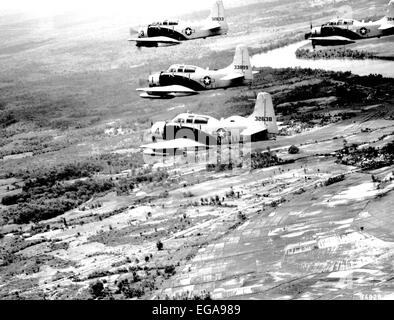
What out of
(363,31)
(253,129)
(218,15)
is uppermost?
(218,15)

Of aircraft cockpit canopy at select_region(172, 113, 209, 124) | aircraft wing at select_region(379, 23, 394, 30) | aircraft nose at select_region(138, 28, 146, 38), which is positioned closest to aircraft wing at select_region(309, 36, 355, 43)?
aircraft wing at select_region(379, 23, 394, 30)

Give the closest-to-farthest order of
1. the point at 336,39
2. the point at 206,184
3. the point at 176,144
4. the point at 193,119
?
the point at 176,144
the point at 193,119
the point at 206,184
the point at 336,39

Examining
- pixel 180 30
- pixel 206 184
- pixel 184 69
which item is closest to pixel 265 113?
pixel 184 69

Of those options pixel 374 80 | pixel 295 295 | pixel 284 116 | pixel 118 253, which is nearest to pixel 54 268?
pixel 118 253

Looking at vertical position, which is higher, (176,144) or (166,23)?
(166,23)

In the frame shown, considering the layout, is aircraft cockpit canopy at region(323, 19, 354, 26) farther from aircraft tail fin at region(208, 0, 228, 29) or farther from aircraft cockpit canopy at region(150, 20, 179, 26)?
aircraft cockpit canopy at region(150, 20, 179, 26)

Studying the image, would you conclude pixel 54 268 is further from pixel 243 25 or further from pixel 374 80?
pixel 243 25

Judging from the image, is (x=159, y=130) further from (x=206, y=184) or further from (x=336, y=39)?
(x=336, y=39)
